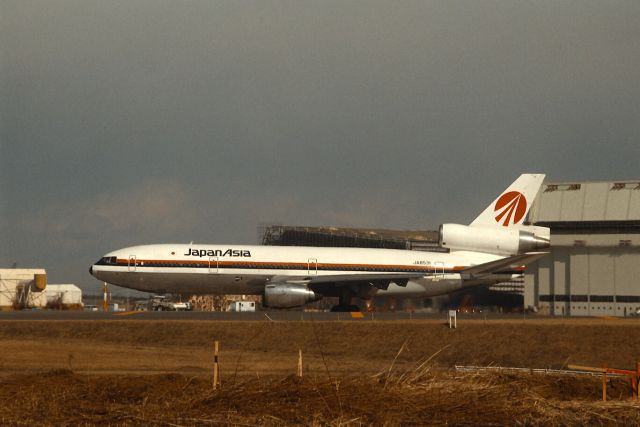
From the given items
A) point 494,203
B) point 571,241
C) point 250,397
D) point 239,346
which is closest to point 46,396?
point 250,397

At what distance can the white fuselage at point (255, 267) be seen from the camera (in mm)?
52969

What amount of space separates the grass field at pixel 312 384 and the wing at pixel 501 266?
15.1 metres

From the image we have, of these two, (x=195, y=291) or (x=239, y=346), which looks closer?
(x=239, y=346)

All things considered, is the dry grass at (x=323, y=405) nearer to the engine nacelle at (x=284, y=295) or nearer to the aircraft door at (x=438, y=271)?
the engine nacelle at (x=284, y=295)

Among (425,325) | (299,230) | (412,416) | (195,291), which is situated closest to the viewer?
(412,416)

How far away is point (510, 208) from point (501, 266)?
19.6ft

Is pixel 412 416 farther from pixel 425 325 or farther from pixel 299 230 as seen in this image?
pixel 299 230

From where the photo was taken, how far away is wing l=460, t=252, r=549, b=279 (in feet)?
177

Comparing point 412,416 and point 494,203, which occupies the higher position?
point 494,203

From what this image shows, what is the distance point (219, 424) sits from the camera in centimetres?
1342

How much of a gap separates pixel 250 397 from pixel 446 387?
3584 mm

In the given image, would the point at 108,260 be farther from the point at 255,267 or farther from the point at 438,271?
the point at 438,271

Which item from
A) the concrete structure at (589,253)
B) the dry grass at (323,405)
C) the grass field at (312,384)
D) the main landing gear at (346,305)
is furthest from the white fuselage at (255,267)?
the dry grass at (323,405)

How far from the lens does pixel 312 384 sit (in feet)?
51.3
